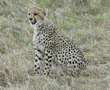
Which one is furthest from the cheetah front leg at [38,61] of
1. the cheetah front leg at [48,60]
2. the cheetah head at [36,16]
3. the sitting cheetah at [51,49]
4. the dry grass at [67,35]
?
the cheetah head at [36,16]

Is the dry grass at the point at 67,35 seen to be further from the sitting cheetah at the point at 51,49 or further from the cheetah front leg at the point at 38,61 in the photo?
the sitting cheetah at the point at 51,49

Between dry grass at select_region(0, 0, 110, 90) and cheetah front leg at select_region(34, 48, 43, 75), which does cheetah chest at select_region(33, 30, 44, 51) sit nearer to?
cheetah front leg at select_region(34, 48, 43, 75)

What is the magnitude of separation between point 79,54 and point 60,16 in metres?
3.42

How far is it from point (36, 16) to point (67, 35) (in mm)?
2261

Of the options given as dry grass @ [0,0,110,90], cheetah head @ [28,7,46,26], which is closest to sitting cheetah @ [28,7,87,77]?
cheetah head @ [28,7,46,26]

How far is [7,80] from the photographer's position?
11.4 feet

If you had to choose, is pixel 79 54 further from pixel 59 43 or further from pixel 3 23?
pixel 3 23

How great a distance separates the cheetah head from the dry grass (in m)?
0.90

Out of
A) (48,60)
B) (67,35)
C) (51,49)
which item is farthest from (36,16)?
(67,35)

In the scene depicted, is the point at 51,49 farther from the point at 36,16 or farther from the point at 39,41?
the point at 36,16

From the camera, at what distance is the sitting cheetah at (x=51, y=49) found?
3988 mm

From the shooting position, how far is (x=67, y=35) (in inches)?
234

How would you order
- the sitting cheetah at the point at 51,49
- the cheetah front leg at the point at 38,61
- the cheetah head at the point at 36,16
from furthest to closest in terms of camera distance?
the cheetah front leg at the point at 38,61 < the sitting cheetah at the point at 51,49 < the cheetah head at the point at 36,16

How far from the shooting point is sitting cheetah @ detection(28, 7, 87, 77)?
3.99 m
